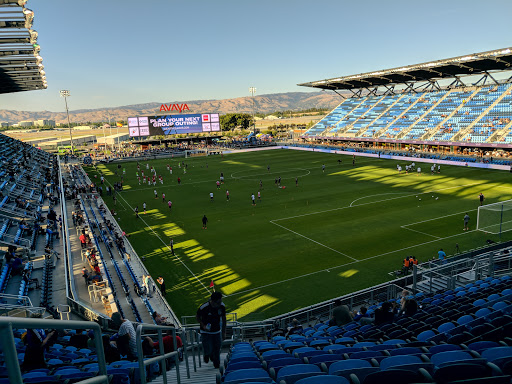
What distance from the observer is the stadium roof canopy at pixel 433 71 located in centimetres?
5988

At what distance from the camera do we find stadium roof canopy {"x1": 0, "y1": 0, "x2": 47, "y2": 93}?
1891 cm

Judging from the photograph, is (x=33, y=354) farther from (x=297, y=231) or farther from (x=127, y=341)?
(x=297, y=231)

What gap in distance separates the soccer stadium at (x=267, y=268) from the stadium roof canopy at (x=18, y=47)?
133 mm

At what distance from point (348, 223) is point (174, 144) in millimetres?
86645

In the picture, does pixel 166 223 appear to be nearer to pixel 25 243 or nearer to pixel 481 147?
pixel 25 243

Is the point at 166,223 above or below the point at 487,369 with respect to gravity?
below

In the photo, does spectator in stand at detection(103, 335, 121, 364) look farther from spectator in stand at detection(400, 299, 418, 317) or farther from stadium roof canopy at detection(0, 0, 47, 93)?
stadium roof canopy at detection(0, 0, 47, 93)

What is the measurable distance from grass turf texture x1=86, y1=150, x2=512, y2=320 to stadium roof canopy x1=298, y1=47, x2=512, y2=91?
21888mm

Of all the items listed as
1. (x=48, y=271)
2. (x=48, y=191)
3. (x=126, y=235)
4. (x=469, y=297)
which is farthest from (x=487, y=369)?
(x=48, y=191)

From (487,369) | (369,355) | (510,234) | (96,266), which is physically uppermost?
(487,369)

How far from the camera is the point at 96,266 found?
59.0 feet

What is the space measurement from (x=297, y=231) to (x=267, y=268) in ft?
22.8

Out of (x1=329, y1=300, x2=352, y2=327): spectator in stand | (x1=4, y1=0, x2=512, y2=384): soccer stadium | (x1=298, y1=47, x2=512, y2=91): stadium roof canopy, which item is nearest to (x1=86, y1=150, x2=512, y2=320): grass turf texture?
(x1=4, y1=0, x2=512, y2=384): soccer stadium

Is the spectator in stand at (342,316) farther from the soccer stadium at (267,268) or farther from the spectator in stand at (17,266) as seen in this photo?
the spectator in stand at (17,266)
